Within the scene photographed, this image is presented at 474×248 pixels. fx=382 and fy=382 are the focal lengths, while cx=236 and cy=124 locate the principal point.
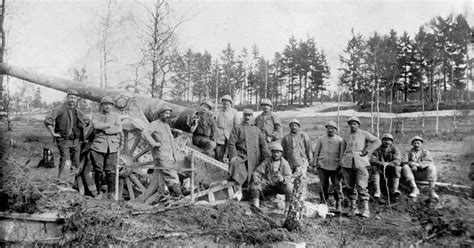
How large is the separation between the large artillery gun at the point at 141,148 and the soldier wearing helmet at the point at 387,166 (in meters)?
2.93

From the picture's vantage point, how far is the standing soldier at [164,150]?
629 centimetres

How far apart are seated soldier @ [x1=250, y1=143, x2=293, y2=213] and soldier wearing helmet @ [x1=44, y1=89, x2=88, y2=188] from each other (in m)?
3.04

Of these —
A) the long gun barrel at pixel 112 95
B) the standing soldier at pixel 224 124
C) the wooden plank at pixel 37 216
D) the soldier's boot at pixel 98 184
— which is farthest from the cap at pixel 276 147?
the wooden plank at pixel 37 216

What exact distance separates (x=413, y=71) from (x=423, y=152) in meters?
30.4

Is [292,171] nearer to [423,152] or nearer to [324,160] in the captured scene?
[324,160]

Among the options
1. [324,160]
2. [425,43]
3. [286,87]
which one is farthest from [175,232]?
[286,87]

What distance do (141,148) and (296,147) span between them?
122 inches

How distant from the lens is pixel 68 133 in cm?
651

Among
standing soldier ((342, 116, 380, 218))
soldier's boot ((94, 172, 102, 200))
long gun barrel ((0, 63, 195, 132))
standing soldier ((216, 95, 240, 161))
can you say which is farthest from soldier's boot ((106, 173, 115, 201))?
standing soldier ((342, 116, 380, 218))

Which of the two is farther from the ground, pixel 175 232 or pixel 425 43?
pixel 425 43

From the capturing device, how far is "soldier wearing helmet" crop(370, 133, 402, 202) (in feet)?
24.1

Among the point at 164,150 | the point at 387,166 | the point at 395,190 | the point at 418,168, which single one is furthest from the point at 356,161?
the point at 164,150

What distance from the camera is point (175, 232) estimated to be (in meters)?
4.79

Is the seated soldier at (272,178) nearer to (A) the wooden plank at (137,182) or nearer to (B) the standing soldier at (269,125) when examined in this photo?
(B) the standing soldier at (269,125)
